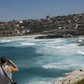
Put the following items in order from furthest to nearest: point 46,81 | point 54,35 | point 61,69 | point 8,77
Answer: point 54,35, point 61,69, point 46,81, point 8,77

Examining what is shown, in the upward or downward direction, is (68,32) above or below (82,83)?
below

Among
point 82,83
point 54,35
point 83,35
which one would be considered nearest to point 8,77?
point 82,83

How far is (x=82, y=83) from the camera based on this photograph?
1504 cm

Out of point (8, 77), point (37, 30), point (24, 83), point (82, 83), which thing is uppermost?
point (8, 77)

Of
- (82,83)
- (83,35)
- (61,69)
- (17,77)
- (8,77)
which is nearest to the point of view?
(8,77)

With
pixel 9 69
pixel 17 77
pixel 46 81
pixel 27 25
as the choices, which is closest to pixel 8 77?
pixel 9 69

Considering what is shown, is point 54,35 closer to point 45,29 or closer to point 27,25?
point 45,29

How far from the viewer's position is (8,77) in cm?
520

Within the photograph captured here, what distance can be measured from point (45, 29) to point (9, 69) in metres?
130

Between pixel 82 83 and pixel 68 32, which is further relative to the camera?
pixel 68 32

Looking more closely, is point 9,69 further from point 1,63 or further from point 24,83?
point 24,83

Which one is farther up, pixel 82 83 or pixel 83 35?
pixel 82 83

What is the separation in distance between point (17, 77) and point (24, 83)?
3.54m

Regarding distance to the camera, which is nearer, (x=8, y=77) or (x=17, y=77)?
(x=8, y=77)
